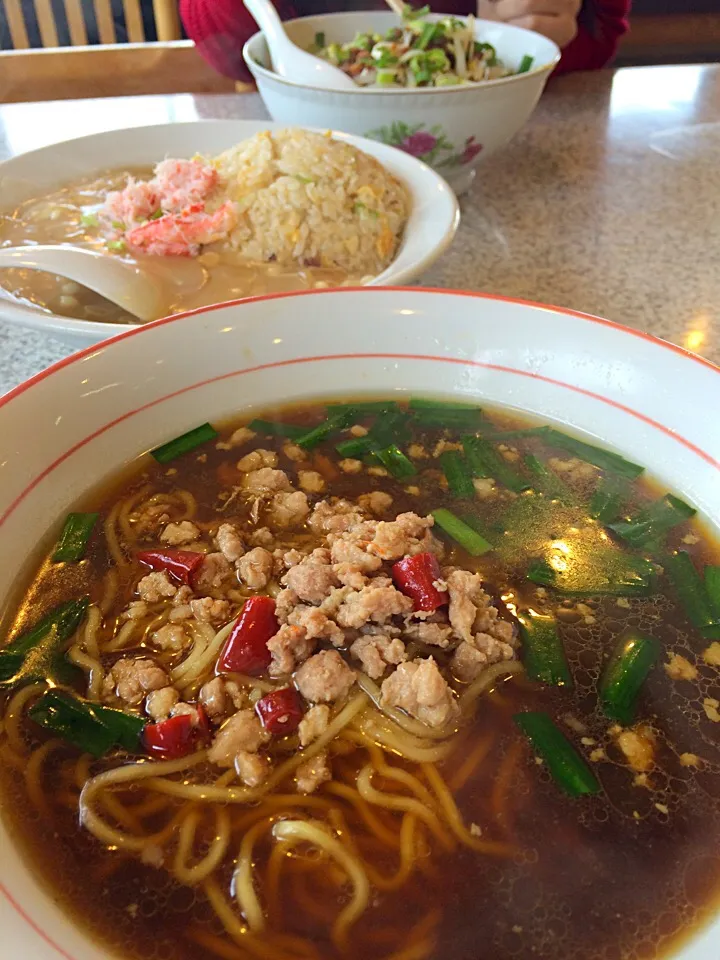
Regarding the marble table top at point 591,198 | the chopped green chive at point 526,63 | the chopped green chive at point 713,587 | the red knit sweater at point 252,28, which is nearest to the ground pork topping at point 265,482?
the marble table top at point 591,198

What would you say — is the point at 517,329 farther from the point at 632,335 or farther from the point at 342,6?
the point at 342,6

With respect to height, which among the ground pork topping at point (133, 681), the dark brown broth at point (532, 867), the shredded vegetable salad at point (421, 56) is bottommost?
the dark brown broth at point (532, 867)

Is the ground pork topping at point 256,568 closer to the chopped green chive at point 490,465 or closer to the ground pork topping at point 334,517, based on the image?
the ground pork topping at point 334,517

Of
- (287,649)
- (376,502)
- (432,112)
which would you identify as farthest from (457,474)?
(432,112)

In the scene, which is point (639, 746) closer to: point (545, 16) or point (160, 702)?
point (160, 702)

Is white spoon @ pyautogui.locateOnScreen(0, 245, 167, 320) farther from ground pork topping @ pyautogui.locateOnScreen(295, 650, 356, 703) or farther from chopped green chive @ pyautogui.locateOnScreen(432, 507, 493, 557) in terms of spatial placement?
ground pork topping @ pyautogui.locateOnScreen(295, 650, 356, 703)

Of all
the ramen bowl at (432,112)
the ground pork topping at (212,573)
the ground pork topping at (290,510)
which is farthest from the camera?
the ramen bowl at (432,112)

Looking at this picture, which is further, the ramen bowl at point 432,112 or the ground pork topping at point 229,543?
the ramen bowl at point 432,112

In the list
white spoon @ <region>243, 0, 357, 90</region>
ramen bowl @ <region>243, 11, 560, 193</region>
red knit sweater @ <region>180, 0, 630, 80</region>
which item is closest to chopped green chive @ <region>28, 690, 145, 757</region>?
ramen bowl @ <region>243, 11, 560, 193</region>
